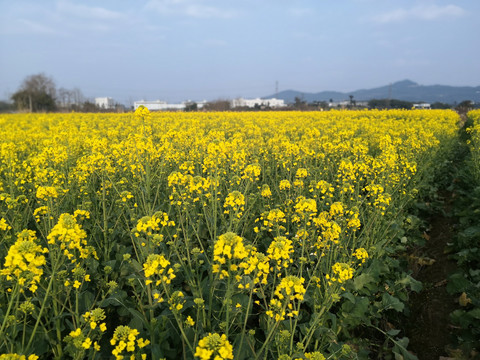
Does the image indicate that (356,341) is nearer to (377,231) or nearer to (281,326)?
(281,326)

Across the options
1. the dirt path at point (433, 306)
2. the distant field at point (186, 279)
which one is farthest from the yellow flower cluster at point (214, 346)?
the dirt path at point (433, 306)

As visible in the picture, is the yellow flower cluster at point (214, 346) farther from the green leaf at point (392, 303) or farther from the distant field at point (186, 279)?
the green leaf at point (392, 303)

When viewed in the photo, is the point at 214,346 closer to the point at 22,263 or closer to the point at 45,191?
the point at 22,263

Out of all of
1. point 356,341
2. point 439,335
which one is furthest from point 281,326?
point 439,335

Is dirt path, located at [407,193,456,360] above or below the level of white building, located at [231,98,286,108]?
below

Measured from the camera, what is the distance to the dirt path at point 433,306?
319cm

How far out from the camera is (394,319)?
3504 mm

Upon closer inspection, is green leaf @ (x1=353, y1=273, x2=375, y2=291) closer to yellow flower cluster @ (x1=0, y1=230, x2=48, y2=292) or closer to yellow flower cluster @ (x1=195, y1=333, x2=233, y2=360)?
yellow flower cluster @ (x1=195, y1=333, x2=233, y2=360)

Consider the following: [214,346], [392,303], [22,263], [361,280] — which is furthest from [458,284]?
[22,263]

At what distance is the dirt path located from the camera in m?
3.19

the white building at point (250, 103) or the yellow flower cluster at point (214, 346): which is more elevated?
the white building at point (250, 103)

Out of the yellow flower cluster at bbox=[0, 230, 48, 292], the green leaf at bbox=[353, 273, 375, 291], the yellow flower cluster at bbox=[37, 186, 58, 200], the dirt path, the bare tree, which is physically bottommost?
the dirt path

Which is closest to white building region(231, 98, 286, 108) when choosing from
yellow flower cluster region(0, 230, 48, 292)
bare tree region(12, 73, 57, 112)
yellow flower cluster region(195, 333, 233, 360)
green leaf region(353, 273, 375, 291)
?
bare tree region(12, 73, 57, 112)

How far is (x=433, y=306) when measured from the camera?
3.71 metres
